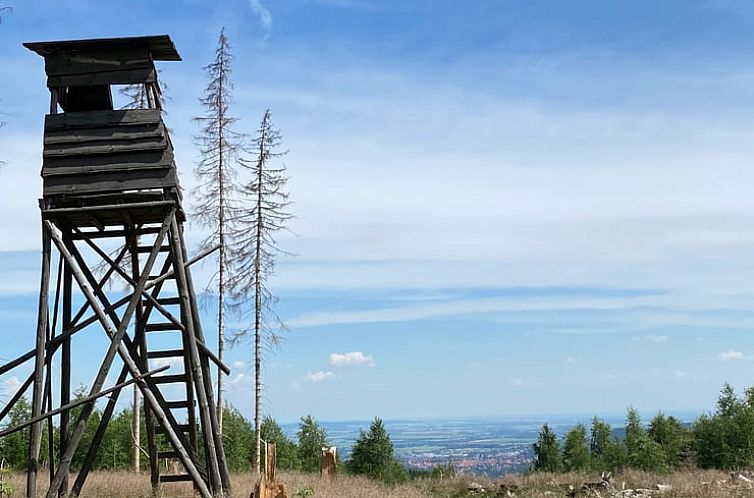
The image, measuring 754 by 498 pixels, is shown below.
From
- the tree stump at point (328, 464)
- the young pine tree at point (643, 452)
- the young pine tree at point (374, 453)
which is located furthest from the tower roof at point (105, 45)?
the young pine tree at point (643, 452)

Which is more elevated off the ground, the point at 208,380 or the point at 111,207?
the point at 111,207

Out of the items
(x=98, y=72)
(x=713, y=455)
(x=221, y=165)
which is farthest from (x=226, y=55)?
(x=713, y=455)

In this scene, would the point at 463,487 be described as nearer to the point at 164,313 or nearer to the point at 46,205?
the point at 164,313

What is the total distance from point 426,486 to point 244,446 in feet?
32.5

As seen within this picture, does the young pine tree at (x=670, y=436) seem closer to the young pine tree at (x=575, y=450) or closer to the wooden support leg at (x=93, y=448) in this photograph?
the young pine tree at (x=575, y=450)

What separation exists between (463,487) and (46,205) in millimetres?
11321

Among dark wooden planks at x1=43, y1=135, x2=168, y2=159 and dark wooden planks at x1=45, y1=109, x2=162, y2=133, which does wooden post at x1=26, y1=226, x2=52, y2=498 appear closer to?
dark wooden planks at x1=43, y1=135, x2=168, y2=159

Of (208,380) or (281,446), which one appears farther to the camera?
(281,446)

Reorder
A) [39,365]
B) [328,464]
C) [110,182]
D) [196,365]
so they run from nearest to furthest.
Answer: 1. [39,365]
2. [110,182]
3. [196,365]
4. [328,464]

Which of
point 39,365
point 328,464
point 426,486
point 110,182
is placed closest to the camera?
point 39,365

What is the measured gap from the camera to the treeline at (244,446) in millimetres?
26172

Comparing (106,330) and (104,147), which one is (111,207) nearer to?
(104,147)

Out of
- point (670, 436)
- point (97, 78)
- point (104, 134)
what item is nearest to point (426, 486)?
point (104, 134)

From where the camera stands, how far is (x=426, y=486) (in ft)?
66.5
